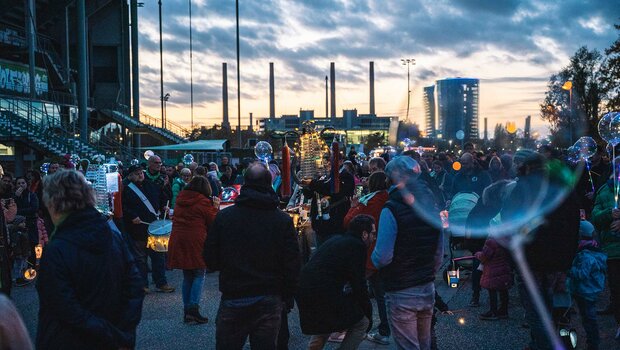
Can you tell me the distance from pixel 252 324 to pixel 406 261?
1.25m

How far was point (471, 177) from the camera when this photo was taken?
1148cm

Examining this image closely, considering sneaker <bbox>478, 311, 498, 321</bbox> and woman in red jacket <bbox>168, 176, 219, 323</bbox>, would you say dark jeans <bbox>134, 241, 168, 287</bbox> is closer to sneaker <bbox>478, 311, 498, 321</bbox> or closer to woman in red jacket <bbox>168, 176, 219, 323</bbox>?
woman in red jacket <bbox>168, 176, 219, 323</bbox>

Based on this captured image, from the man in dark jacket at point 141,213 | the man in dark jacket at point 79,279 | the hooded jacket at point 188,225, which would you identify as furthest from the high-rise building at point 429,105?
the man in dark jacket at point 79,279

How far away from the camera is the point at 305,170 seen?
9219mm

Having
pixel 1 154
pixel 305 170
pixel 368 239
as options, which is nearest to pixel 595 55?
pixel 1 154

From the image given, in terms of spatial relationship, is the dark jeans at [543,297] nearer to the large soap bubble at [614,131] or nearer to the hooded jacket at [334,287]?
the hooded jacket at [334,287]

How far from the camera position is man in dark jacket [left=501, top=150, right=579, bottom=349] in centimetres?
532

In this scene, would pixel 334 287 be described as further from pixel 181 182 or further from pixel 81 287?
pixel 181 182

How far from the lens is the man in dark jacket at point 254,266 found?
466 centimetres

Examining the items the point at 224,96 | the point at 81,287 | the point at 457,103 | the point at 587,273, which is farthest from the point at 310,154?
the point at 224,96

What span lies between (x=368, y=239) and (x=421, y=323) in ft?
2.54

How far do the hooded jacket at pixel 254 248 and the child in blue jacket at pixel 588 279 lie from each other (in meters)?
3.02

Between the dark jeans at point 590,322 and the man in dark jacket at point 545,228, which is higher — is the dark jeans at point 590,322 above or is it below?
below

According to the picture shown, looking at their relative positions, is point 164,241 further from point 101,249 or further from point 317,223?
point 101,249
